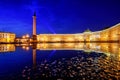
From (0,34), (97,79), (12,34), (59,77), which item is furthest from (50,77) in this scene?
(12,34)

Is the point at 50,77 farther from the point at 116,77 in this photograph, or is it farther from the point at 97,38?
the point at 97,38

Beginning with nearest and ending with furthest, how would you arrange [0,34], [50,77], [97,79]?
1. [97,79]
2. [50,77]
3. [0,34]

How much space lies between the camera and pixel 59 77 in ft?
37.8

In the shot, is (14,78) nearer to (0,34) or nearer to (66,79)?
(66,79)

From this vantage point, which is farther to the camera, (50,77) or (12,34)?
(12,34)

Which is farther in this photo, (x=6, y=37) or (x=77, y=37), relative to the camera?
(x=77, y=37)

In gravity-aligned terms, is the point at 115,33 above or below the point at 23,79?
above

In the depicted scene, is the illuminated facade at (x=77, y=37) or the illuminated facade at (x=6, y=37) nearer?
the illuminated facade at (x=6, y=37)

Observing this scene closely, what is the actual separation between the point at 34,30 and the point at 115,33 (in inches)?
1566

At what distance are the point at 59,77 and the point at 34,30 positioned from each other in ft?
355

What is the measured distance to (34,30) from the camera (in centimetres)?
11900

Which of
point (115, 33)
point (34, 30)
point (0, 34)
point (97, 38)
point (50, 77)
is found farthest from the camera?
point (97, 38)

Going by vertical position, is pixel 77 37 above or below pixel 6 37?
above

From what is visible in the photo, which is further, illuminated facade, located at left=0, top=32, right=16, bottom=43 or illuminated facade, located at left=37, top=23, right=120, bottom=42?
A: illuminated facade, located at left=37, top=23, right=120, bottom=42
